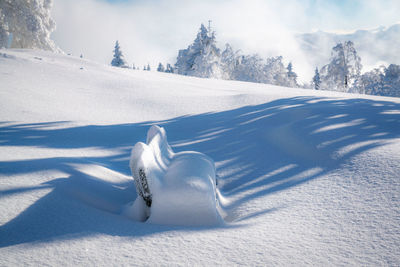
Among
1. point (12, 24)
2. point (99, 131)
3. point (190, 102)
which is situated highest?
point (12, 24)

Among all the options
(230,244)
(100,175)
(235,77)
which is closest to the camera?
(230,244)

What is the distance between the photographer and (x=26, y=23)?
1254 centimetres

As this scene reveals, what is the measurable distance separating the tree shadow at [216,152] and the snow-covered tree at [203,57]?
23.4 m

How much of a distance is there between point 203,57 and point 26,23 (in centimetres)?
1841

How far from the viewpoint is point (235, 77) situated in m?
36.8

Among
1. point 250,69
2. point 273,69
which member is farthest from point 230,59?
point 273,69

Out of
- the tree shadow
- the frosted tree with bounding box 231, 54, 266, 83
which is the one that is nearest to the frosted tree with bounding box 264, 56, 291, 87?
the frosted tree with bounding box 231, 54, 266, 83

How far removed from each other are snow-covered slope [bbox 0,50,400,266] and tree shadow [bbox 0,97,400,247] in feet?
0.05

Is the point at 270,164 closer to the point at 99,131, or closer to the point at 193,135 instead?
the point at 193,135

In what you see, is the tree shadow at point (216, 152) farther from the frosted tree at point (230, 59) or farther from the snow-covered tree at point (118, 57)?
the frosted tree at point (230, 59)

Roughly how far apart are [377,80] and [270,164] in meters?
24.4

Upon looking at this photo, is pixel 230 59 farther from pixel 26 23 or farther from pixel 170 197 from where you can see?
pixel 170 197

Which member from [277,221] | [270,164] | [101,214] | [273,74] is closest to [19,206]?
[101,214]

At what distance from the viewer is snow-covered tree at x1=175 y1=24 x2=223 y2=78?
91.8 feet
